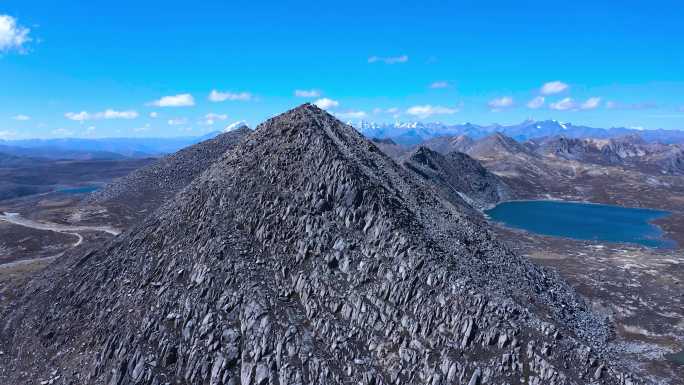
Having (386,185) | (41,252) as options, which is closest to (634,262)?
(386,185)

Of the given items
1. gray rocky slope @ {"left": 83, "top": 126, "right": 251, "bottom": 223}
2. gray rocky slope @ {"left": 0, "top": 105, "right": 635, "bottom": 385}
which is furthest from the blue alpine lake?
gray rocky slope @ {"left": 83, "top": 126, "right": 251, "bottom": 223}

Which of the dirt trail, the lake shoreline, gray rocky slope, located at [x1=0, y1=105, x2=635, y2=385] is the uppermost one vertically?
gray rocky slope, located at [x1=0, y1=105, x2=635, y2=385]

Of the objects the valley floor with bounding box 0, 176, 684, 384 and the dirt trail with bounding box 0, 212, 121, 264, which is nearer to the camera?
the valley floor with bounding box 0, 176, 684, 384

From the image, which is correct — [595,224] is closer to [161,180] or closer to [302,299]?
[302,299]

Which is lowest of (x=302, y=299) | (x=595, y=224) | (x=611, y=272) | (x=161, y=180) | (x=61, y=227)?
(x=595, y=224)

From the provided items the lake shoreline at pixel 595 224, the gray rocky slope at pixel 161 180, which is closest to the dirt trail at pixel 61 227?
the gray rocky slope at pixel 161 180

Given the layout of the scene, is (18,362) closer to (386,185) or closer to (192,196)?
(192,196)

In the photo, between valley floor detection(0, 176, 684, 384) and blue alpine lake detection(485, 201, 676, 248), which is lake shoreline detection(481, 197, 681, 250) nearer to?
blue alpine lake detection(485, 201, 676, 248)

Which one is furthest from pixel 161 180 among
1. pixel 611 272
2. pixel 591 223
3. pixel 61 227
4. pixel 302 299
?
pixel 591 223
